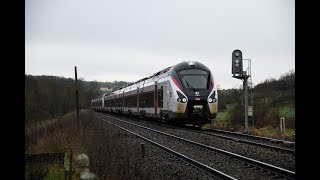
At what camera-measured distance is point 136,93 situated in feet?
120

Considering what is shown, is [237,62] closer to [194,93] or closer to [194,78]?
[194,78]

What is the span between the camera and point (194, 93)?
22.8 metres

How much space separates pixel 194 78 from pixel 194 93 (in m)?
1.06

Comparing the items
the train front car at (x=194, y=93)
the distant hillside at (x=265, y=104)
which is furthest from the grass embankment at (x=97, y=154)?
the distant hillside at (x=265, y=104)

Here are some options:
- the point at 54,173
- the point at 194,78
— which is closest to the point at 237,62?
the point at 194,78

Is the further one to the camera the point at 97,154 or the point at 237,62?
the point at 237,62

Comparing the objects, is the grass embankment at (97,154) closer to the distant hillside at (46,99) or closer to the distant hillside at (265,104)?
the distant hillside at (46,99)

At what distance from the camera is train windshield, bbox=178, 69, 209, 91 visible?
23234 millimetres

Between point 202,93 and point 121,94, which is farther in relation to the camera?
point 121,94
